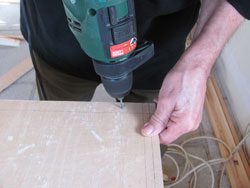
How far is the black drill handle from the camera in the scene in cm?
46

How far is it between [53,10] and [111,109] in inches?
12.7

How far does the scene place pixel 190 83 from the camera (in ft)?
1.71

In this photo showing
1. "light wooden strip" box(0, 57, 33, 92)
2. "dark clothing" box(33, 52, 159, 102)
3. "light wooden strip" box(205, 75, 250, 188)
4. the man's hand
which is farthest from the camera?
"light wooden strip" box(0, 57, 33, 92)

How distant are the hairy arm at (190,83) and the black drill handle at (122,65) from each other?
0.31ft

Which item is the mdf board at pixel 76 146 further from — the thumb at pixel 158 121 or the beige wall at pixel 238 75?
the beige wall at pixel 238 75

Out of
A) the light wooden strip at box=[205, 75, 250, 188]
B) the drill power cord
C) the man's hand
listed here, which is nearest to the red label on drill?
the man's hand

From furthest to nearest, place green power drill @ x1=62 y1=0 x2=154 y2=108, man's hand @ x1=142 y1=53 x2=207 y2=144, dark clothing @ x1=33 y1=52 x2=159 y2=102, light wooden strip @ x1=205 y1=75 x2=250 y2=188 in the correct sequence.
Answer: light wooden strip @ x1=205 y1=75 x2=250 y2=188 < dark clothing @ x1=33 y1=52 x2=159 y2=102 < man's hand @ x1=142 y1=53 x2=207 y2=144 < green power drill @ x1=62 y1=0 x2=154 y2=108

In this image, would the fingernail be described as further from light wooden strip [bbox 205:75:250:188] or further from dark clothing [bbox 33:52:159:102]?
light wooden strip [bbox 205:75:250:188]

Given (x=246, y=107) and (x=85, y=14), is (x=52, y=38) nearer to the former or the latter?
(x=85, y=14)

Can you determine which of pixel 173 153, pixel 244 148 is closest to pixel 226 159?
A: pixel 244 148

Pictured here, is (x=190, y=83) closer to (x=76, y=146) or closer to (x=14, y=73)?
(x=76, y=146)

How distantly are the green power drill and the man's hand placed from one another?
0.09m

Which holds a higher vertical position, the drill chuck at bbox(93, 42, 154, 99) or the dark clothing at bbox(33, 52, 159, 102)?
the drill chuck at bbox(93, 42, 154, 99)

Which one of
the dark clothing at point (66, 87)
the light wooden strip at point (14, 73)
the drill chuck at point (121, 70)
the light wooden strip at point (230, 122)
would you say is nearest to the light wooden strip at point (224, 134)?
the light wooden strip at point (230, 122)
